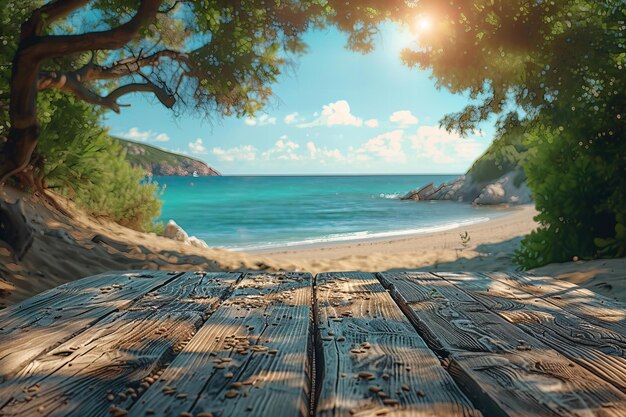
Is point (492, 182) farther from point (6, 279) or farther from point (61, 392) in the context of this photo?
point (61, 392)

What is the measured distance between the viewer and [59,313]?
2.09m

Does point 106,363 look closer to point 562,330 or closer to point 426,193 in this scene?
point 562,330

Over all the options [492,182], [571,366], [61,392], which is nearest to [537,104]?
[571,366]

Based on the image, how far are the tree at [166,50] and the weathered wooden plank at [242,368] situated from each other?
6213 mm

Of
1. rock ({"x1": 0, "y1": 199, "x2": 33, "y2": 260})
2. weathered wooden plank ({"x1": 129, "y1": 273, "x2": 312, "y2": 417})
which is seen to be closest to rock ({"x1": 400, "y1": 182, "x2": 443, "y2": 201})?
rock ({"x1": 0, "y1": 199, "x2": 33, "y2": 260})

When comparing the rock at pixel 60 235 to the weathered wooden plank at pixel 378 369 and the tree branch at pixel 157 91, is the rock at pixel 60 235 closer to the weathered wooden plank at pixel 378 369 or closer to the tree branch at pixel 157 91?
the tree branch at pixel 157 91

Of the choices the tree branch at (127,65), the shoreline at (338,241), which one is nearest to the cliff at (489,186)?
the shoreline at (338,241)

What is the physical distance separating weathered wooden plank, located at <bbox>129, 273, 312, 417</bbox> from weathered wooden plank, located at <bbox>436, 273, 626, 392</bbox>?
2.80 ft

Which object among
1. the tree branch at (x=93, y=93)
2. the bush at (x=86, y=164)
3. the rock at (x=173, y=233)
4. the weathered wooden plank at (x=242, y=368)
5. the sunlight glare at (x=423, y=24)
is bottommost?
the rock at (x=173, y=233)

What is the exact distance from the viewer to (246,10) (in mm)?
8141

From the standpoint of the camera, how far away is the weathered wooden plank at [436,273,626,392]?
153 cm

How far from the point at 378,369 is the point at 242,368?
393mm

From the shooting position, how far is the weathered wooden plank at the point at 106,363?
123 cm

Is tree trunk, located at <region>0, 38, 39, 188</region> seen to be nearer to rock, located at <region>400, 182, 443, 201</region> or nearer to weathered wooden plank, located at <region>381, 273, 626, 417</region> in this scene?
weathered wooden plank, located at <region>381, 273, 626, 417</region>
